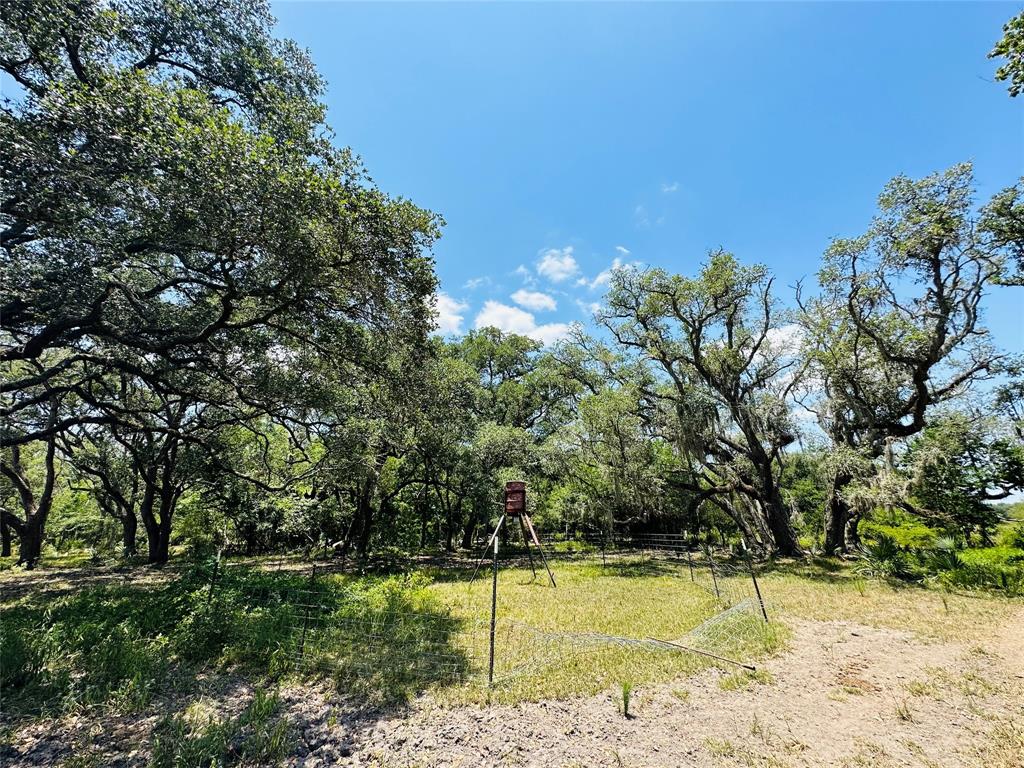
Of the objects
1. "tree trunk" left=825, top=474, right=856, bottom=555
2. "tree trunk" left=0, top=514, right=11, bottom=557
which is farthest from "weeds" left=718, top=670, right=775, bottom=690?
"tree trunk" left=0, top=514, right=11, bottom=557

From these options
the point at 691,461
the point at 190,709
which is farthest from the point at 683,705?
the point at 691,461

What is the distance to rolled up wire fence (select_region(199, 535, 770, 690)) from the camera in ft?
16.5

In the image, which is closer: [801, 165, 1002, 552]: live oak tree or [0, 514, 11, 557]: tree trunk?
[801, 165, 1002, 552]: live oak tree

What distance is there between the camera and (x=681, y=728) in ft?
12.6

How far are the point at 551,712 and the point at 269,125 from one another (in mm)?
8747

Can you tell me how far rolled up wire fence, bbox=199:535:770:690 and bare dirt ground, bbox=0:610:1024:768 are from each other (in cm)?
59

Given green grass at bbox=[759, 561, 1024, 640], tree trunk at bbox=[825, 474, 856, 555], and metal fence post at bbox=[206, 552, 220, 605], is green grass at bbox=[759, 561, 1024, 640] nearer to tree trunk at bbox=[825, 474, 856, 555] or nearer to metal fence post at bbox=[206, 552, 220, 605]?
tree trunk at bbox=[825, 474, 856, 555]

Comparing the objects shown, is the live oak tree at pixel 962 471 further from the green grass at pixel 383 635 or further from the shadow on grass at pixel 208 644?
the shadow on grass at pixel 208 644

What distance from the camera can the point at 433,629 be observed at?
6535 millimetres

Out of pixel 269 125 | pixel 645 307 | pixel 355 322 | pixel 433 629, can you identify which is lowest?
pixel 433 629

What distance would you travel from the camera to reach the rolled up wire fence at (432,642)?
5.04m

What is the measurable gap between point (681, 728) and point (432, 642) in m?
3.46

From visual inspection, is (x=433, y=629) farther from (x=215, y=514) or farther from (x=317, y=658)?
(x=215, y=514)

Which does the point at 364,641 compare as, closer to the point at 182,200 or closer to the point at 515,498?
the point at 515,498
